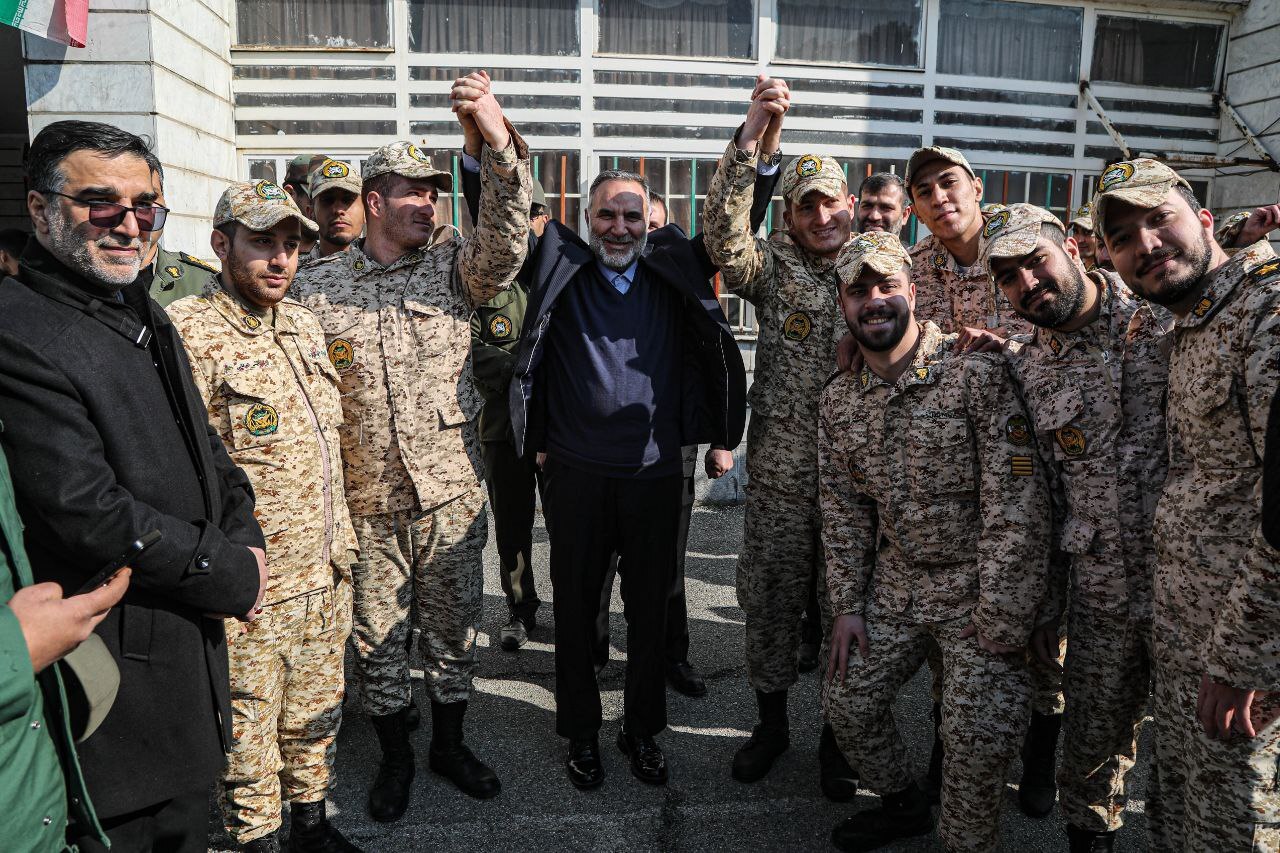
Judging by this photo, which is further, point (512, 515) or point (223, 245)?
point (512, 515)

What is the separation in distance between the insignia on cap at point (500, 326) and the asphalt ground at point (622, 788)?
165 centimetres

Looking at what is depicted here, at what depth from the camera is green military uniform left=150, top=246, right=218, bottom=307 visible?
385 cm

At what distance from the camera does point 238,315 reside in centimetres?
267

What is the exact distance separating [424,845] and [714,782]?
42.9 inches

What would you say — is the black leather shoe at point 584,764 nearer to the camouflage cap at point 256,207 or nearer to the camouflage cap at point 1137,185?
the camouflage cap at point 256,207

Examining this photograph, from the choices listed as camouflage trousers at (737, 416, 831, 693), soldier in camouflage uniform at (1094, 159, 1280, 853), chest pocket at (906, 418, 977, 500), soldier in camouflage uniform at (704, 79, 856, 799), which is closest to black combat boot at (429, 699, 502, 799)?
soldier in camouflage uniform at (704, 79, 856, 799)

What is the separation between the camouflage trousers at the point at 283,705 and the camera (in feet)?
8.36

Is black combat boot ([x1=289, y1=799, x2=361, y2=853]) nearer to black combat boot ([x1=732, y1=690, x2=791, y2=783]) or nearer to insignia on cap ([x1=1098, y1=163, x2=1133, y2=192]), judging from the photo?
black combat boot ([x1=732, y1=690, x2=791, y2=783])

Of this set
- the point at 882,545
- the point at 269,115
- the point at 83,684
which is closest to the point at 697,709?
the point at 882,545

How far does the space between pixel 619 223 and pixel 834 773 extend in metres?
2.22

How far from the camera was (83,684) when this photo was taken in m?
1.70

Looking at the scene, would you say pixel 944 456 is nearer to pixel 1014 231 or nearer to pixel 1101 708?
pixel 1014 231

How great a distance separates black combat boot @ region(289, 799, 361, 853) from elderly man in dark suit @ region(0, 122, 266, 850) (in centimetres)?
75

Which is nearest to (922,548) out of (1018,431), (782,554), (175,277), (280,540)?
(1018,431)
